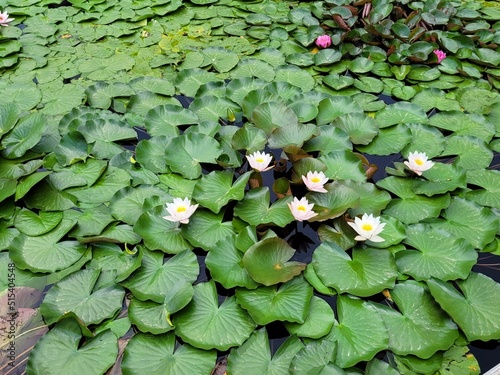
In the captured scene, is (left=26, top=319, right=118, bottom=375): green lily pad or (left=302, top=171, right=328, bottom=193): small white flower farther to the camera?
(left=302, top=171, right=328, bottom=193): small white flower

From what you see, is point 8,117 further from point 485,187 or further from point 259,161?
point 485,187

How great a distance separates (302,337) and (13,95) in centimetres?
246

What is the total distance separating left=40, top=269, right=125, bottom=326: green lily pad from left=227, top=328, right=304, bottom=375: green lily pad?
0.52 meters

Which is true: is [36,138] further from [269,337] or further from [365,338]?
[365,338]

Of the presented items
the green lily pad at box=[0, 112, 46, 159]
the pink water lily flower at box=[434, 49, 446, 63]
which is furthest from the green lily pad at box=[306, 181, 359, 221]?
the pink water lily flower at box=[434, 49, 446, 63]

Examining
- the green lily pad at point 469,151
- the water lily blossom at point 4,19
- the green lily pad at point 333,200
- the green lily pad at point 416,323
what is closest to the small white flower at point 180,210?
the green lily pad at point 333,200

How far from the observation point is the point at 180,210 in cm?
190

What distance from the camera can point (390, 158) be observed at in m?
2.48

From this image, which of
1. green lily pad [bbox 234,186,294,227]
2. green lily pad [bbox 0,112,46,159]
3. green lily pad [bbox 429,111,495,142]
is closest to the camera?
green lily pad [bbox 234,186,294,227]

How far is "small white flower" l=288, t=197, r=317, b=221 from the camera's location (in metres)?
1.86

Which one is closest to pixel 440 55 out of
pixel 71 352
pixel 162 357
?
pixel 162 357

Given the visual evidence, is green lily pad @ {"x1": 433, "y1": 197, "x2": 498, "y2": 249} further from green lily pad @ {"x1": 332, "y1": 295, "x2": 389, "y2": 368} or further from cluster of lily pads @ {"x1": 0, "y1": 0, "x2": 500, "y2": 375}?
green lily pad @ {"x1": 332, "y1": 295, "x2": 389, "y2": 368}

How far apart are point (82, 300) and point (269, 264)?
2.51 feet

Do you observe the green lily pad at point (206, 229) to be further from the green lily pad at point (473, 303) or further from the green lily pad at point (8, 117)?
the green lily pad at point (8, 117)
